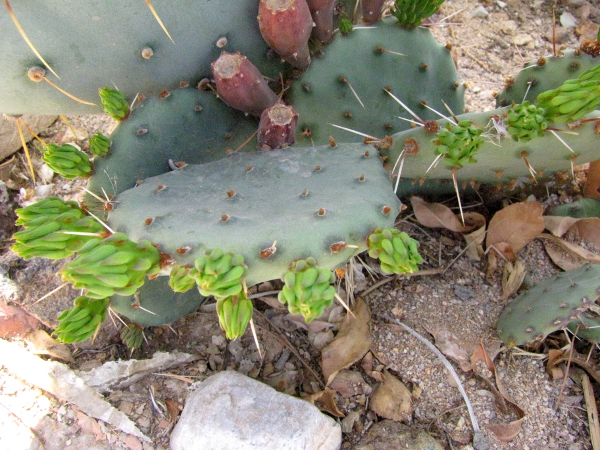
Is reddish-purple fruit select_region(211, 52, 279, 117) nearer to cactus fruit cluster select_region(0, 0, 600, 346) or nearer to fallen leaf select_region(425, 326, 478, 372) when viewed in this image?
cactus fruit cluster select_region(0, 0, 600, 346)

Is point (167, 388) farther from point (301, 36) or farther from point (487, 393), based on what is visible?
point (301, 36)

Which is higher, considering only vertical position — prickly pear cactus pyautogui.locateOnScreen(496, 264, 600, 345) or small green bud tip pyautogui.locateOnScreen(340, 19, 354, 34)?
small green bud tip pyautogui.locateOnScreen(340, 19, 354, 34)

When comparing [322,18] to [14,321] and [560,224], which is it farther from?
[14,321]

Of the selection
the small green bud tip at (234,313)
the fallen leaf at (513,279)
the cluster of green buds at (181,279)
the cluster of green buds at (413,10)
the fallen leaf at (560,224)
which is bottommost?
the fallen leaf at (513,279)

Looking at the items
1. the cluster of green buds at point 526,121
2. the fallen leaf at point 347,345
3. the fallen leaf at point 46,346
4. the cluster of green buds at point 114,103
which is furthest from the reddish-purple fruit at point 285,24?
the fallen leaf at point 46,346

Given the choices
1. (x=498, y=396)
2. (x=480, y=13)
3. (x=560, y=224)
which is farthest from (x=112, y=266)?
(x=480, y=13)

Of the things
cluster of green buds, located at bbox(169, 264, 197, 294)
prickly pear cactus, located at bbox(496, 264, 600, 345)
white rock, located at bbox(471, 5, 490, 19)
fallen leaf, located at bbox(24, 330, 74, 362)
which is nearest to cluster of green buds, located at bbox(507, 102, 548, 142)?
prickly pear cactus, located at bbox(496, 264, 600, 345)

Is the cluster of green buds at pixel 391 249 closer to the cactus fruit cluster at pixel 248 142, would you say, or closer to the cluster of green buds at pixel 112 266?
the cactus fruit cluster at pixel 248 142

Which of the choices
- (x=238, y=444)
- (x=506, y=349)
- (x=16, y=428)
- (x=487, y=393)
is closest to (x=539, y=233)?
(x=506, y=349)
